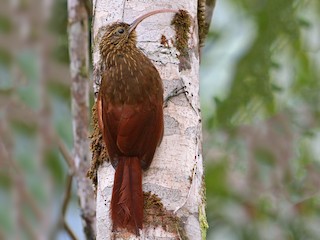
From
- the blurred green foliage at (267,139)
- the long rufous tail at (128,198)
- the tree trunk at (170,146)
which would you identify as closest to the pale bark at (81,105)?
the blurred green foliage at (267,139)

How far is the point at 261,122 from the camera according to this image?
4.86 meters

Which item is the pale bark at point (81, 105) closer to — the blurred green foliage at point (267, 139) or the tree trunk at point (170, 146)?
the blurred green foliage at point (267, 139)

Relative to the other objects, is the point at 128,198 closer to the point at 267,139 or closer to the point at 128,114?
the point at 128,114

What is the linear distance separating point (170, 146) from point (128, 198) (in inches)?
8.3

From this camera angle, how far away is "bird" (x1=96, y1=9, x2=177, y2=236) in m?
2.50

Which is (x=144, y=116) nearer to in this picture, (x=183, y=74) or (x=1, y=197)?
(x=183, y=74)

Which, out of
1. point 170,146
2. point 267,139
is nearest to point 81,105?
point 267,139

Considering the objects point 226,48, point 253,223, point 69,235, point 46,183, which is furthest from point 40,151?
point 226,48

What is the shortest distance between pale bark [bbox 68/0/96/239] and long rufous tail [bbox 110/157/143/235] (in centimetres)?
126

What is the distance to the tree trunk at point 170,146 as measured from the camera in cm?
248

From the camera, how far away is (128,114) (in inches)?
104

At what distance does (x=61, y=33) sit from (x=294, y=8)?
124cm

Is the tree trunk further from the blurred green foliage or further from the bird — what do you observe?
the blurred green foliage

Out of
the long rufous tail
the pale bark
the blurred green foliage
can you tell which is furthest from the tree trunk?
the blurred green foliage
